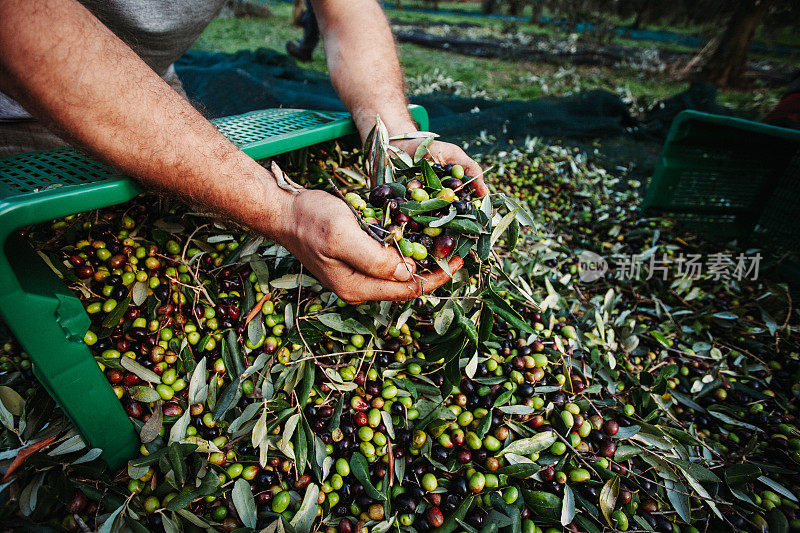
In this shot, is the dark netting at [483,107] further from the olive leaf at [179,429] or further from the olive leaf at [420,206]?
the olive leaf at [179,429]

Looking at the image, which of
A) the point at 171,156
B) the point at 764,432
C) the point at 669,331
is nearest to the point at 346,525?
the point at 171,156

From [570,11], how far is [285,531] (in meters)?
16.3

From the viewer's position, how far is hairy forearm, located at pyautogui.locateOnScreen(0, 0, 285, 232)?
1061 millimetres

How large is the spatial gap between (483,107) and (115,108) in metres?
4.33

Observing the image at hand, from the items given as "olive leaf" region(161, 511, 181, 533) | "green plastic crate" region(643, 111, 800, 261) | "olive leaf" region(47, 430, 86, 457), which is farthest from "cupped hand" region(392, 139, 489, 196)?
"green plastic crate" region(643, 111, 800, 261)

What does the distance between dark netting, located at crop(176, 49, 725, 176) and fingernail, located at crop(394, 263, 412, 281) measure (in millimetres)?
2718

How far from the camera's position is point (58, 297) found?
114 centimetres

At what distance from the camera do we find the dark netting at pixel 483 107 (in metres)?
3.86

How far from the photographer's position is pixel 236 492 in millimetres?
1316

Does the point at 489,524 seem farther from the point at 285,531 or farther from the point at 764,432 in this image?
the point at 764,432

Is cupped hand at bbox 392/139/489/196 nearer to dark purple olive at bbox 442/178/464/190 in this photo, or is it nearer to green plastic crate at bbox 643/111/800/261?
dark purple olive at bbox 442/178/464/190

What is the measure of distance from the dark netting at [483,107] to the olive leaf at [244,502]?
3.13 metres

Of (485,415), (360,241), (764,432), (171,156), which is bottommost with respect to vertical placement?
(764,432)

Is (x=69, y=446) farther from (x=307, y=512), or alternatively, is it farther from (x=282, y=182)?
(x=282, y=182)
